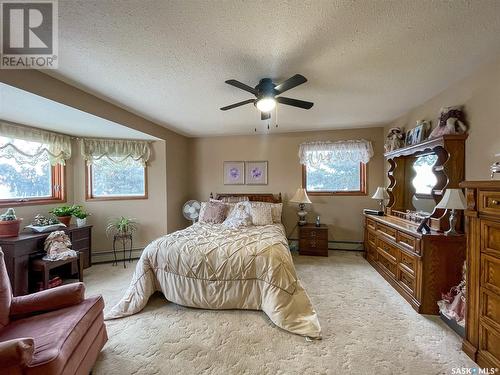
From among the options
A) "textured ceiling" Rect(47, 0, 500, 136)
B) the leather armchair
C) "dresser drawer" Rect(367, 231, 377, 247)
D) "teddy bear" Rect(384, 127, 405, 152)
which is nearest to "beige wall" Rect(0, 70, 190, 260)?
"textured ceiling" Rect(47, 0, 500, 136)

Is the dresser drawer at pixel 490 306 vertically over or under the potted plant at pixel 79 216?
under

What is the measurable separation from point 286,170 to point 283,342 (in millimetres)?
3166

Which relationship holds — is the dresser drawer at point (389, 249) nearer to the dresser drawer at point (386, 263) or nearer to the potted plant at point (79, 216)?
the dresser drawer at point (386, 263)

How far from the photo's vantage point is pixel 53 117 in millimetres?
2693

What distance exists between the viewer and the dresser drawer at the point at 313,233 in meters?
3.95

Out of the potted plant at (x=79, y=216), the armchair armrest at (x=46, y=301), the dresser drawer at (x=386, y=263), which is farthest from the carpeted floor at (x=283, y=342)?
the potted plant at (x=79, y=216)

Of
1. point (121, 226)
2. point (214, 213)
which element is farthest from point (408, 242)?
point (121, 226)

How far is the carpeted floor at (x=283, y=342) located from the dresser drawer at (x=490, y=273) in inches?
24.7

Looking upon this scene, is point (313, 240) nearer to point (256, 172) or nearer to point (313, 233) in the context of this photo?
point (313, 233)

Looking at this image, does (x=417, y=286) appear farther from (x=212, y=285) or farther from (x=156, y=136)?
(x=156, y=136)

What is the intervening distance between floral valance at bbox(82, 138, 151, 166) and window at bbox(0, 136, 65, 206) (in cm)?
50

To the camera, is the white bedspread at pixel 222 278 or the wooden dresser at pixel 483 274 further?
the white bedspread at pixel 222 278

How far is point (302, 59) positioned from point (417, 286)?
2541 millimetres

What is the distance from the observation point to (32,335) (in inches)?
50.8
